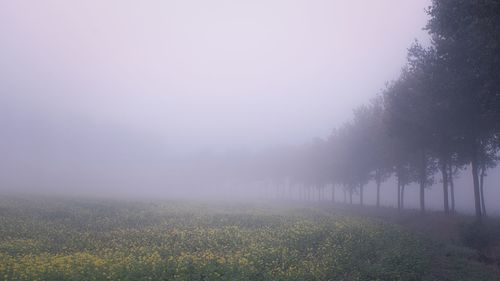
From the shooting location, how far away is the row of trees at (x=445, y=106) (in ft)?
71.1

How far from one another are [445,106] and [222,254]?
67.7ft

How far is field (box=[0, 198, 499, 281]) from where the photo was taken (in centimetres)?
1578

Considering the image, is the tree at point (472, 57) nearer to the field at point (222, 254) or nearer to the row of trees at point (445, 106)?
the row of trees at point (445, 106)

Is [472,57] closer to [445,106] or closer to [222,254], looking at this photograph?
[445,106]

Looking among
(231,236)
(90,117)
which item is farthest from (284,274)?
(90,117)

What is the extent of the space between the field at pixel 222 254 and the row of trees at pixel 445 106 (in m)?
10.4

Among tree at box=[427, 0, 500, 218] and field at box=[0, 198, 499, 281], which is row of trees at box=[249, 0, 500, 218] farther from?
field at box=[0, 198, 499, 281]

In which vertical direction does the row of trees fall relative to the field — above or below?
above

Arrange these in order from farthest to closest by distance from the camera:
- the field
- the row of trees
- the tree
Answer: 1. the row of trees
2. the tree
3. the field

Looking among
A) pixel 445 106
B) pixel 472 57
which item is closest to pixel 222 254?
pixel 472 57

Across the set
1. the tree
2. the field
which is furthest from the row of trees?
the field

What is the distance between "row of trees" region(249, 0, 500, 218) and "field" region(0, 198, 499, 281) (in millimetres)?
Result: 10351

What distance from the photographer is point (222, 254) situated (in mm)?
19844

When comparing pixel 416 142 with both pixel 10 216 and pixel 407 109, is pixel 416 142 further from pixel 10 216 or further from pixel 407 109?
pixel 10 216
